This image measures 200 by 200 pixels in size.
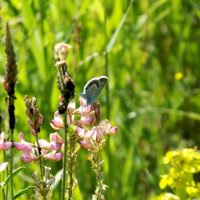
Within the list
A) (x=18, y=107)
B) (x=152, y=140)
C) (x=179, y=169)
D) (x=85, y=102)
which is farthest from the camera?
(x=152, y=140)

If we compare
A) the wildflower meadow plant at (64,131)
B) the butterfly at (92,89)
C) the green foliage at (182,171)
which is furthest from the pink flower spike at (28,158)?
the green foliage at (182,171)

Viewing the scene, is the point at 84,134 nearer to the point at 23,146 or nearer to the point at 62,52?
the point at 23,146

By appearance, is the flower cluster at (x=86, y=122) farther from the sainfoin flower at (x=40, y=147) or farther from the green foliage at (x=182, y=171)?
the green foliage at (x=182, y=171)

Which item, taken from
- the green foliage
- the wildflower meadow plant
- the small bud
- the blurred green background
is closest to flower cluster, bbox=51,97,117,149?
the wildflower meadow plant

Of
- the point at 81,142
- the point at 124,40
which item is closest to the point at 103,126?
the point at 81,142

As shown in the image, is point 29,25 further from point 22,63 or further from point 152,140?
point 152,140

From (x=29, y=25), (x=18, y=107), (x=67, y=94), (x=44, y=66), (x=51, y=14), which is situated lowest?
(x=67, y=94)
